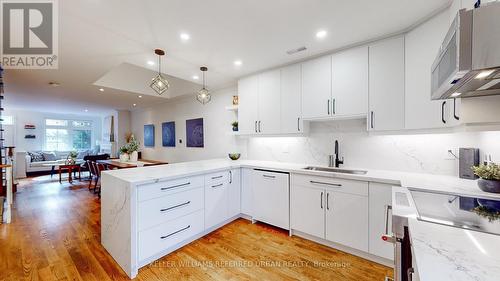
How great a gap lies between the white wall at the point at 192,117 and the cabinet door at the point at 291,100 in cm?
114

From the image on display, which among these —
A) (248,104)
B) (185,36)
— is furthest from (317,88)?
(185,36)

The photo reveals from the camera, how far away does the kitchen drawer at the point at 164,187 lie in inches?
74.7

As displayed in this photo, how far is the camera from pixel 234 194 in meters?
3.01

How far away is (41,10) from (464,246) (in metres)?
3.25

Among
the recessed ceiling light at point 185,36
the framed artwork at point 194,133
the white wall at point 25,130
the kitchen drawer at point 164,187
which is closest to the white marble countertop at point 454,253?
the kitchen drawer at point 164,187

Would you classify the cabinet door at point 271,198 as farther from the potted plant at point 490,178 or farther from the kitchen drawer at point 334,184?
the potted plant at point 490,178

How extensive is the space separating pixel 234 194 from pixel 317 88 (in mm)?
1953

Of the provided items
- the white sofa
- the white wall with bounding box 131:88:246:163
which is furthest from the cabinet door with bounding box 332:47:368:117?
the white sofa

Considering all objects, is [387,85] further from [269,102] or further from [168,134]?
[168,134]

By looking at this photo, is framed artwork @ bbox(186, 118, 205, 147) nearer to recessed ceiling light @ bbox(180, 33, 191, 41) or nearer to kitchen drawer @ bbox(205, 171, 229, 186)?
kitchen drawer @ bbox(205, 171, 229, 186)

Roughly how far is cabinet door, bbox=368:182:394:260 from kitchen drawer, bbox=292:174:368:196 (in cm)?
8

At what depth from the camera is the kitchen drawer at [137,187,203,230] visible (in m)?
1.91

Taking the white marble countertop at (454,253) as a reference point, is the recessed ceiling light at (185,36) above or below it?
above

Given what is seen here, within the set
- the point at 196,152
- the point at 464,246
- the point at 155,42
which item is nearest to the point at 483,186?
the point at 464,246
